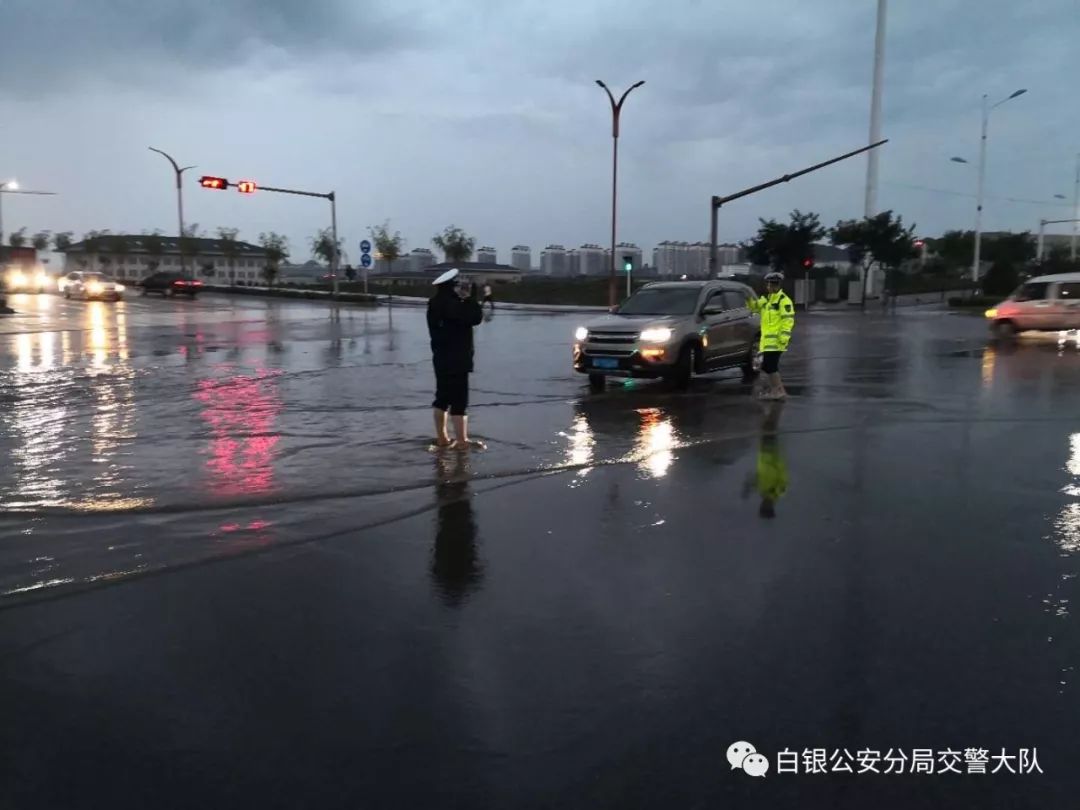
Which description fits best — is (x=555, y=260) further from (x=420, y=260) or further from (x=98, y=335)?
(x=98, y=335)

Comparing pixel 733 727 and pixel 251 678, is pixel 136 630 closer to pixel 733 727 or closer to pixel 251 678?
pixel 251 678

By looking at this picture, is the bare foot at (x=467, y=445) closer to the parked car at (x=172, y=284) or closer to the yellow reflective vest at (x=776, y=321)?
the yellow reflective vest at (x=776, y=321)

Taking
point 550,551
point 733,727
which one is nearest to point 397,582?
point 550,551

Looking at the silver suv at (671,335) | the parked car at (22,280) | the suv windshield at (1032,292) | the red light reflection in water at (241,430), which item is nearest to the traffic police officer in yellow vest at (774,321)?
the silver suv at (671,335)

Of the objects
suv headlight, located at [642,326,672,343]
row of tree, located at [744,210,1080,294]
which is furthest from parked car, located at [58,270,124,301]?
suv headlight, located at [642,326,672,343]

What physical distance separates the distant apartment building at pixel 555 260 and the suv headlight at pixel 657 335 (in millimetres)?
135142

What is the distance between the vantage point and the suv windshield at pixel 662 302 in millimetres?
14812

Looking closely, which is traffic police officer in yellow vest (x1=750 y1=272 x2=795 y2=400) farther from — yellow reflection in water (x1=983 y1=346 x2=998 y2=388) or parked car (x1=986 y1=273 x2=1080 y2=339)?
parked car (x1=986 y1=273 x2=1080 y2=339)

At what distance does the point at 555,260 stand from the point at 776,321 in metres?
140

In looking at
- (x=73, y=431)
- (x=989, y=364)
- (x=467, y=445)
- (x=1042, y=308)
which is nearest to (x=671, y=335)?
(x=467, y=445)

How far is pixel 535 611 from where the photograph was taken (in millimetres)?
4957

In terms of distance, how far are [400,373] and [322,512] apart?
10.1 meters

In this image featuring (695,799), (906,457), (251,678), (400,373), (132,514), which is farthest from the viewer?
(400,373)

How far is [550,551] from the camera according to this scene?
604 cm
